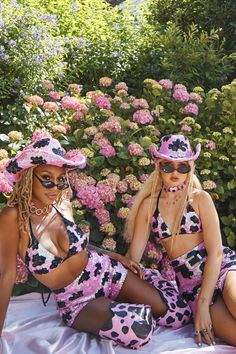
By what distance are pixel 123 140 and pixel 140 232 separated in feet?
3.25

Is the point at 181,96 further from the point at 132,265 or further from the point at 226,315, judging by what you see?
the point at 226,315

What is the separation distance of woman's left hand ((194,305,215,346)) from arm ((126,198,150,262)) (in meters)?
0.50

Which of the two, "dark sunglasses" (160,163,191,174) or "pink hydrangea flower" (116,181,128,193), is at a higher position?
"dark sunglasses" (160,163,191,174)

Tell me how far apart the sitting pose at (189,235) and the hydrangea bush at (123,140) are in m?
0.44

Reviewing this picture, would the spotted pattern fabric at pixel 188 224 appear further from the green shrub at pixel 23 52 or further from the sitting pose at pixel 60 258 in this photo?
the green shrub at pixel 23 52

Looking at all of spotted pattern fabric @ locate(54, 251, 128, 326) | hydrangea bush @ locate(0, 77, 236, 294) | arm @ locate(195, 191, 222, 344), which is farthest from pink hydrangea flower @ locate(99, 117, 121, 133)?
spotted pattern fabric @ locate(54, 251, 128, 326)

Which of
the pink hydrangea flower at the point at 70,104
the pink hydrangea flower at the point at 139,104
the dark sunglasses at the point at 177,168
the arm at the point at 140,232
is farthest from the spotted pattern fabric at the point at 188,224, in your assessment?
the pink hydrangea flower at the point at 70,104

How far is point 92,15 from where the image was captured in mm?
6254

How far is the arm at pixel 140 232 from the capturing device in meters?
3.33

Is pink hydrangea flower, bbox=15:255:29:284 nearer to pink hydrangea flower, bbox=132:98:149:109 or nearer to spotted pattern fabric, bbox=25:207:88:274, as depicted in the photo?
spotted pattern fabric, bbox=25:207:88:274

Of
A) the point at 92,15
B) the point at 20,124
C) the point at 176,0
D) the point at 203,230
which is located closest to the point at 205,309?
the point at 203,230

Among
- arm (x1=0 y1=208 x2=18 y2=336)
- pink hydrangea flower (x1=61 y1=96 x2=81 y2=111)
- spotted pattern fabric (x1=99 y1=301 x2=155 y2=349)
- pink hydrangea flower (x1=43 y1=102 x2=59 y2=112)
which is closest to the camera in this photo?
arm (x1=0 y1=208 x2=18 y2=336)

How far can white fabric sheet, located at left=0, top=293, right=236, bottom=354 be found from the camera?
9.66ft

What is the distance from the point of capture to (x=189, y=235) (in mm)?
3248
